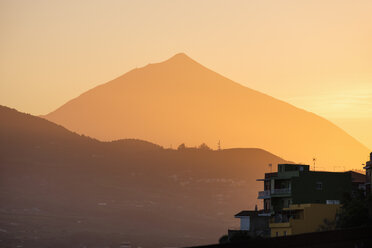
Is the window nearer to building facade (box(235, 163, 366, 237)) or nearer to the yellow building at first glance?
building facade (box(235, 163, 366, 237))

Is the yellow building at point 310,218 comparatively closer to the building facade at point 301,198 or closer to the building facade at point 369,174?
the building facade at point 301,198

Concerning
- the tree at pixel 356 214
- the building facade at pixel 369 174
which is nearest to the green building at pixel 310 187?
the building facade at pixel 369 174

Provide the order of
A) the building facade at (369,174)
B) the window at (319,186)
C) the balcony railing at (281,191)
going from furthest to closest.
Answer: the balcony railing at (281,191), the window at (319,186), the building facade at (369,174)

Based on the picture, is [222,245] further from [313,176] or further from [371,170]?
[313,176]

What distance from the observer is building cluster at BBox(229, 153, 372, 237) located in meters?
91.1

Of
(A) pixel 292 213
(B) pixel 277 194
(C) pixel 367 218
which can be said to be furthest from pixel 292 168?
(C) pixel 367 218

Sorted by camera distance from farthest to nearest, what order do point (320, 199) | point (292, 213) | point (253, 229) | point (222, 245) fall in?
point (253, 229) → point (320, 199) → point (292, 213) → point (222, 245)

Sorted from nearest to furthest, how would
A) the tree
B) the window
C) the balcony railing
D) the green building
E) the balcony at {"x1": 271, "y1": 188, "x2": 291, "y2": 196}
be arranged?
the tree < the green building < the window < the balcony at {"x1": 271, "y1": 188, "x2": 291, "y2": 196} < the balcony railing

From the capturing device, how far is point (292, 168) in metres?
109

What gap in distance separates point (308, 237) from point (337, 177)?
66116mm

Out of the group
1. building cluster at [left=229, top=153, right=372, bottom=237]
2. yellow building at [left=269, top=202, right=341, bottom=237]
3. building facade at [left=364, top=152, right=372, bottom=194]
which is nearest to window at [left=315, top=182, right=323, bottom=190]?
building cluster at [left=229, top=153, right=372, bottom=237]

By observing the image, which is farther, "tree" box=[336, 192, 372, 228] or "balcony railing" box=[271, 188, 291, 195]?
"balcony railing" box=[271, 188, 291, 195]

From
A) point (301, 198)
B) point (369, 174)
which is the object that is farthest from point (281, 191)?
point (369, 174)

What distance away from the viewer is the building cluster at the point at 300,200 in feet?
299
